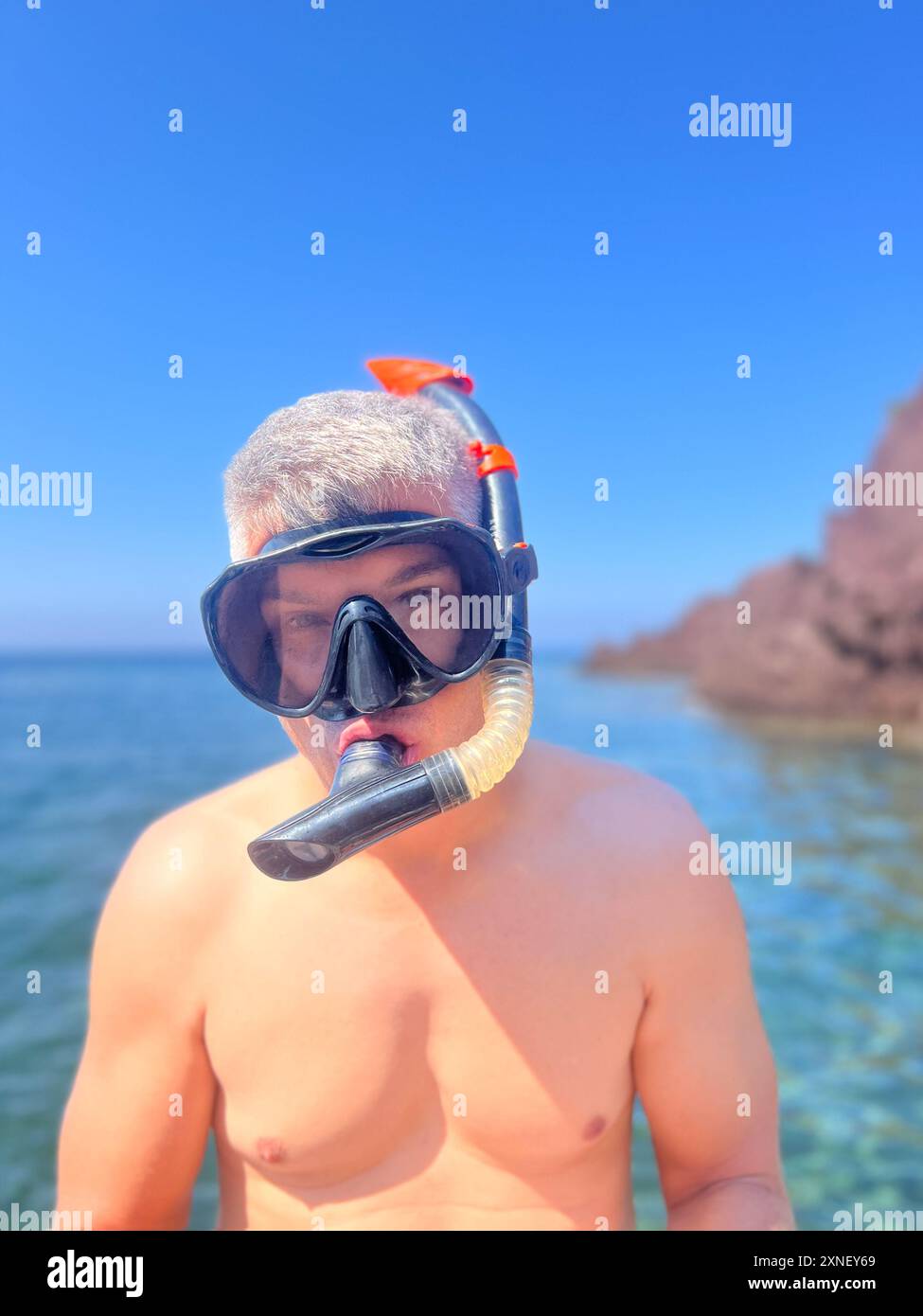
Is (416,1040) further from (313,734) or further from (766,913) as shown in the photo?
(766,913)

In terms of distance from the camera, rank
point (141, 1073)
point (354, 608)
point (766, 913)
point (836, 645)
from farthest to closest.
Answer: point (836, 645) → point (766, 913) → point (141, 1073) → point (354, 608)

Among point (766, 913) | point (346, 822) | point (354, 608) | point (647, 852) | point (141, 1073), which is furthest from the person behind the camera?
point (766, 913)

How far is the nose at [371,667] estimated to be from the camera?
121cm

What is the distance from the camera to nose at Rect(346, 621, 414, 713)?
1.21 metres

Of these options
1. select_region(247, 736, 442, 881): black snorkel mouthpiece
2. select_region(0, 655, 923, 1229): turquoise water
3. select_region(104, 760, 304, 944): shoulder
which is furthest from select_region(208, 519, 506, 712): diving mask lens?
select_region(0, 655, 923, 1229): turquoise water

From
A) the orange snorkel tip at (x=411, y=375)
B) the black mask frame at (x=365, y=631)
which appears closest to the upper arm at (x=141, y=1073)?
the black mask frame at (x=365, y=631)

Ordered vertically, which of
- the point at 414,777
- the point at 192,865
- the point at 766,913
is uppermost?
the point at 414,777

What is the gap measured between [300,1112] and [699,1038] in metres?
0.66

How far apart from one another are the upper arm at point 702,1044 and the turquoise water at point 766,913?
4.70ft

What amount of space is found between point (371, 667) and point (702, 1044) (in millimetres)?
847

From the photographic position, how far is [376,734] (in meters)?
1.27

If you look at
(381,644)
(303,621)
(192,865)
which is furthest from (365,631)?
(192,865)

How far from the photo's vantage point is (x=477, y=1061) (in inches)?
55.9
